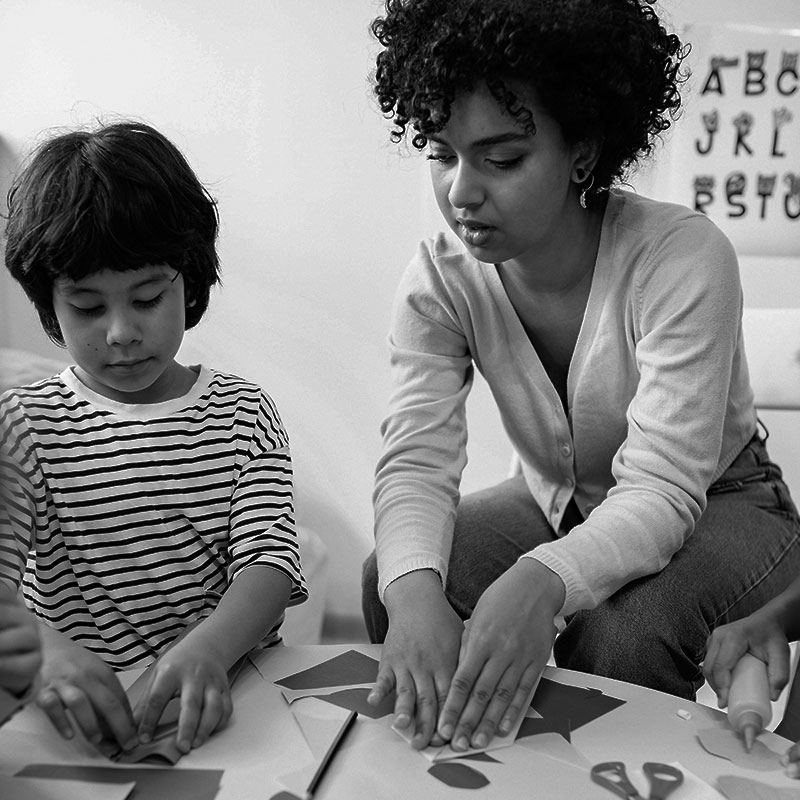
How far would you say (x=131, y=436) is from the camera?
98cm

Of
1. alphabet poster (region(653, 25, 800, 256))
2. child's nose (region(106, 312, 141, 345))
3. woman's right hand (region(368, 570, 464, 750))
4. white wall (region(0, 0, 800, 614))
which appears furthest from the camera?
white wall (region(0, 0, 800, 614))

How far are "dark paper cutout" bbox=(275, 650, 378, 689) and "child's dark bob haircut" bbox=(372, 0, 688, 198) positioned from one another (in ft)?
1.66

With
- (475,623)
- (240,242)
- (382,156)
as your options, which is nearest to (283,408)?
(240,242)

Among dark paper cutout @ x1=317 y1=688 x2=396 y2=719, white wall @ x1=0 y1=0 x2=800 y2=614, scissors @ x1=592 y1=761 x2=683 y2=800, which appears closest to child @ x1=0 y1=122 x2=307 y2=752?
dark paper cutout @ x1=317 y1=688 x2=396 y2=719

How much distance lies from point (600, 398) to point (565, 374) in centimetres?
7

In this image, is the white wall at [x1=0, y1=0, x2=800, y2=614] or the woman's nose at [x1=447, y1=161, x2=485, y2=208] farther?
the white wall at [x1=0, y1=0, x2=800, y2=614]

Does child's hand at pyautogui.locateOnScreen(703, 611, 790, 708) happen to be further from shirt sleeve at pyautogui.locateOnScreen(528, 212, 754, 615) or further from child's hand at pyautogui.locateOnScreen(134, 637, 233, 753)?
child's hand at pyautogui.locateOnScreen(134, 637, 233, 753)

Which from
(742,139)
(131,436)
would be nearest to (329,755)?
(131,436)

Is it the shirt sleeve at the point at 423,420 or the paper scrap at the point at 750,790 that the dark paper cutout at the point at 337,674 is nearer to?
the shirt sleeve at the point at 423,420

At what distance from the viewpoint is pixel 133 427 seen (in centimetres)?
98

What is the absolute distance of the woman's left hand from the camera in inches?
29.9

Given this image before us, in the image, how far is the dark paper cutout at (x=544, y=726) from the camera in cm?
76

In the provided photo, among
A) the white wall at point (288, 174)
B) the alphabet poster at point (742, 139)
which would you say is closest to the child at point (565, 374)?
the alphabet poster at point (742, 139)

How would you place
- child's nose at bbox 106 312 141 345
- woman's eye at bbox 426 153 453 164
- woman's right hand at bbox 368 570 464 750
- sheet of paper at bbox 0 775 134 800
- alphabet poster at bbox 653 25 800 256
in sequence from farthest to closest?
alphabet poster at bbox 653 25 800 256, woman's eye at bbox 426 153 453 164, child's nose at bbox 106 312 141 345, woman's right hand at bbox 368 570 464 750, sheet of paper at bbox 0 775 134 800
